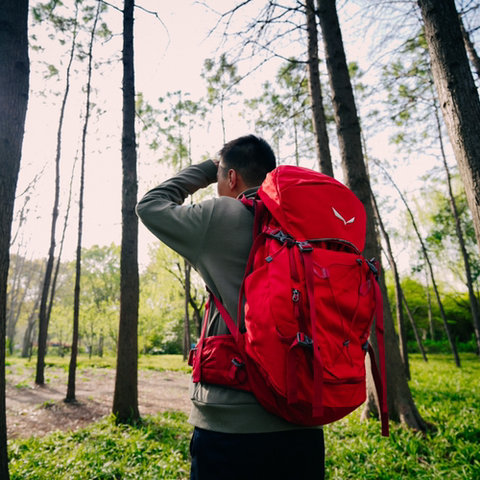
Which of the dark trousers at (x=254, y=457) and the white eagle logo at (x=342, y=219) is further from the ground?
the white eagle logo at (x=342, y=219)

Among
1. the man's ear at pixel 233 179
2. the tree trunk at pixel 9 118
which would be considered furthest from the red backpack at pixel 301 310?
the tree trunk at pixel 9 118

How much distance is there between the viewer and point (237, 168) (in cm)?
152

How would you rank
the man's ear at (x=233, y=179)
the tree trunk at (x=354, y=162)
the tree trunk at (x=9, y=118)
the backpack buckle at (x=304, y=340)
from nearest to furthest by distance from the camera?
1. the backpack buckle at (x=304, y=340)
2. the man's ear at (x=233, y=179)
3. the tree trunk at (x=9, y=118)
4. the tree trunk at (x=354, y=162)

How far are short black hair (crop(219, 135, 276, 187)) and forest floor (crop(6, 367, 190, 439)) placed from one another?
730cm

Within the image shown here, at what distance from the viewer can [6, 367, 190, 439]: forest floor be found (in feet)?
→ 22.4

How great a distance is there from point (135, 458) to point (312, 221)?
479cm

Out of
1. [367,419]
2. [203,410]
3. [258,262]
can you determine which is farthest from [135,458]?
[258,262]

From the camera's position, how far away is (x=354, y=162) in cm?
525

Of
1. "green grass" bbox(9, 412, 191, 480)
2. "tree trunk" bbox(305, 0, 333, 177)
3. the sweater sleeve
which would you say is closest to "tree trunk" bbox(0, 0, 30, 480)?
"green grass" bbox(9, 412, 191, 480)

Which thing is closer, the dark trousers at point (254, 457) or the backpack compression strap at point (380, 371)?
the dark trousers at point (254, 457)

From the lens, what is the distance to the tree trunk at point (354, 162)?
5.01m

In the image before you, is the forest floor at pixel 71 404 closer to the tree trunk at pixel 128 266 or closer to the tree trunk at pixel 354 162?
the tree trunk at pixel 128 266

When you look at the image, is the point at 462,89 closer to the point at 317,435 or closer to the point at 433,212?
the point at 317,435

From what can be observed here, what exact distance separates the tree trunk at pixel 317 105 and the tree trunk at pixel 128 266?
12.8 ft
